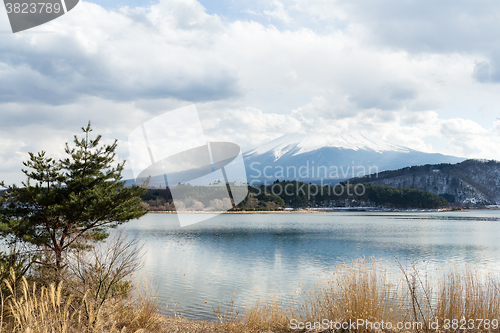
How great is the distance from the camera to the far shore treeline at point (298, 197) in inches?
3066

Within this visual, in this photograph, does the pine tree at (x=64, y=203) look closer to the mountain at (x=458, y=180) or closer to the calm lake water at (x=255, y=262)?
the calm lake water at (x=255, y=262)

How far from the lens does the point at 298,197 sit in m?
110

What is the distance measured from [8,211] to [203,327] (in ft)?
14.6

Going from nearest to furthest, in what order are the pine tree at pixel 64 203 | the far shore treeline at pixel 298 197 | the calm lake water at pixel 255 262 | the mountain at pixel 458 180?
the pine tree at pixel 64 203, the calm lake water at pixel 255 262, the far shore treeline at pixel 298 197, the mountain at pixel 458 180

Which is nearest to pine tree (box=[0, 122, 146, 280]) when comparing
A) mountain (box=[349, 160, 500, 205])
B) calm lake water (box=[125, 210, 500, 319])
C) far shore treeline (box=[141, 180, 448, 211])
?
calm lake water (box=[125, 210, 500, 319])

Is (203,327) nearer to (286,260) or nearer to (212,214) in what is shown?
(286,260)

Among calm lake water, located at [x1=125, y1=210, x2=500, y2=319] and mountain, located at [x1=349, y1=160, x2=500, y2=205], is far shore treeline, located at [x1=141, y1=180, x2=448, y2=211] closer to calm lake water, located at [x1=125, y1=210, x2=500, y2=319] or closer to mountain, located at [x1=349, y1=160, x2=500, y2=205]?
→ mountain, located at [x1=349, y1=160, x2=500, y2=205]

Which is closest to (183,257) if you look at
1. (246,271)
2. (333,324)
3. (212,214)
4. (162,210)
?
(246,271)

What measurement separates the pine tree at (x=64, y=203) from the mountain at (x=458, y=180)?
14491cm

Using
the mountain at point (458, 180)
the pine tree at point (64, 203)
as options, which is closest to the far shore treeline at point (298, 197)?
the mountain at point (458, 180)

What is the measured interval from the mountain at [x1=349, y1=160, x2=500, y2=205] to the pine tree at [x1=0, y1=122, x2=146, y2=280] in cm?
14491

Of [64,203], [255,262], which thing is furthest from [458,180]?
[64,203]

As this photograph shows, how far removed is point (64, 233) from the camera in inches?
272

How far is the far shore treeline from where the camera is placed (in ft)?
255
